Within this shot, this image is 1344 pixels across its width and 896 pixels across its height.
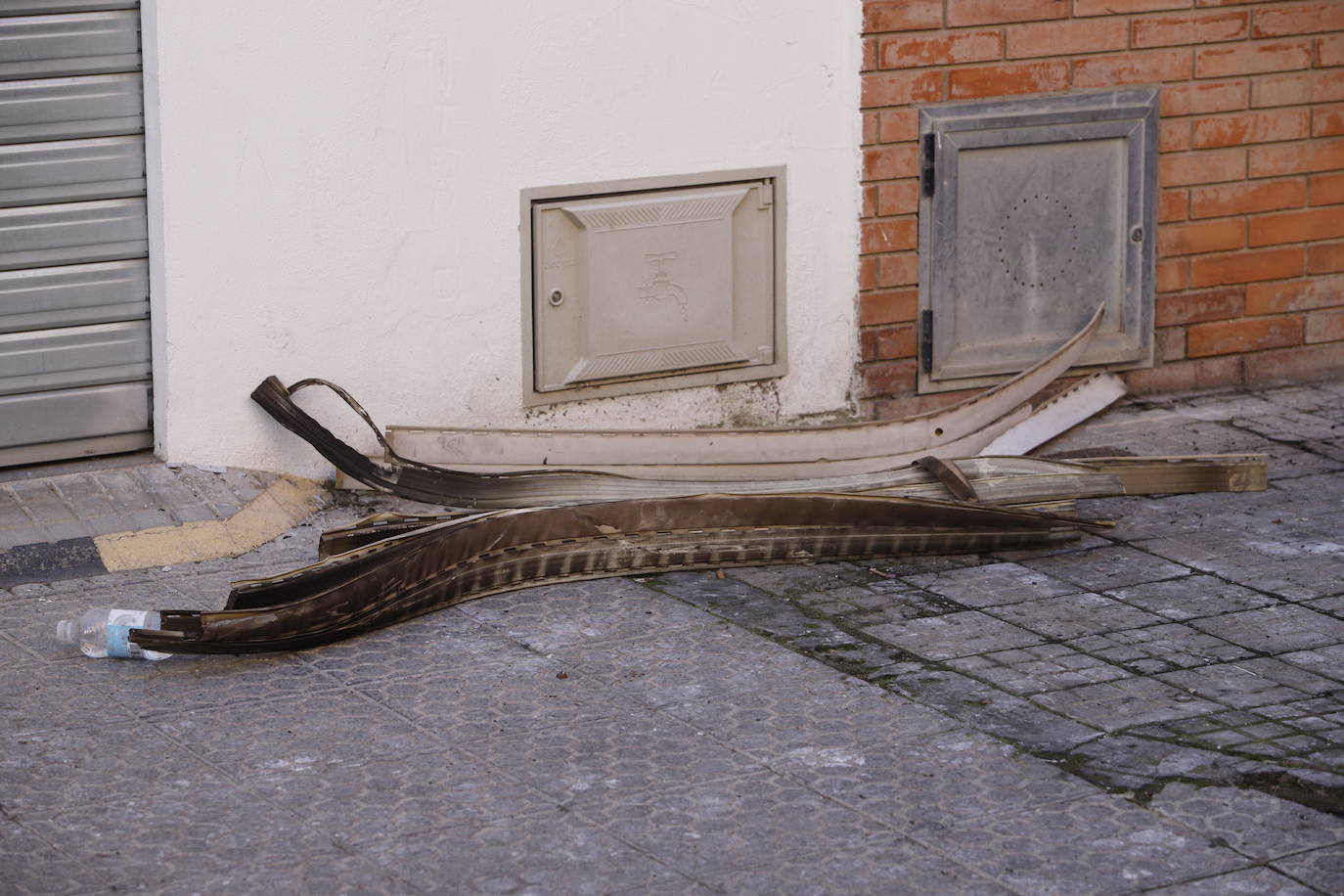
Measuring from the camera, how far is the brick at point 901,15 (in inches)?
277

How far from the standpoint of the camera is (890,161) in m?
7.22

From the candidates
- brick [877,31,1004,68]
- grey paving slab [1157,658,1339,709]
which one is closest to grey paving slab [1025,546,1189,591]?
grey paving slab [1157,658,1339,709]

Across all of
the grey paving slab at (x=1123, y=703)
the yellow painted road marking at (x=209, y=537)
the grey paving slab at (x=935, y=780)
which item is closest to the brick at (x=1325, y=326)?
the grey paving slab at (x=1123, y=703)

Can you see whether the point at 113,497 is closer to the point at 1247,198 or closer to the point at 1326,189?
the point at 1247,198

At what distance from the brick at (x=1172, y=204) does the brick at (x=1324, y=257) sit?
703 millimetres

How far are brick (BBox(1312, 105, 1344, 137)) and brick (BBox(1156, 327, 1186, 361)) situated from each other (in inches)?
40.8

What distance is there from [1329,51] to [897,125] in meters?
2.09

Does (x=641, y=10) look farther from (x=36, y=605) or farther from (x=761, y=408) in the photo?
(x=36, y=605)

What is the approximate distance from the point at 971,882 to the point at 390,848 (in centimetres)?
123

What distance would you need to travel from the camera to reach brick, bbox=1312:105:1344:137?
25.9ft

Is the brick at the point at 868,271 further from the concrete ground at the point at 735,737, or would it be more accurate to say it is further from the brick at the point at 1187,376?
the concrete ground at the point at 735,737

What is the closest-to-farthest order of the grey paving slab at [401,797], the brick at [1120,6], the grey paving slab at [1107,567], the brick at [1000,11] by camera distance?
1. the grey paving slab at [401,797]
2. the grey paving slab at [1107,567]
3. the brick at [1000,11]
4. the brick at [1120,6]

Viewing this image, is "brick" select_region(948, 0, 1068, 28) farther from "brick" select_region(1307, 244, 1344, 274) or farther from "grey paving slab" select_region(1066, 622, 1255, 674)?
"grey paving slab" select_region(1066, 622, 1255, 674)

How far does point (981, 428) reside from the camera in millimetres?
7004
